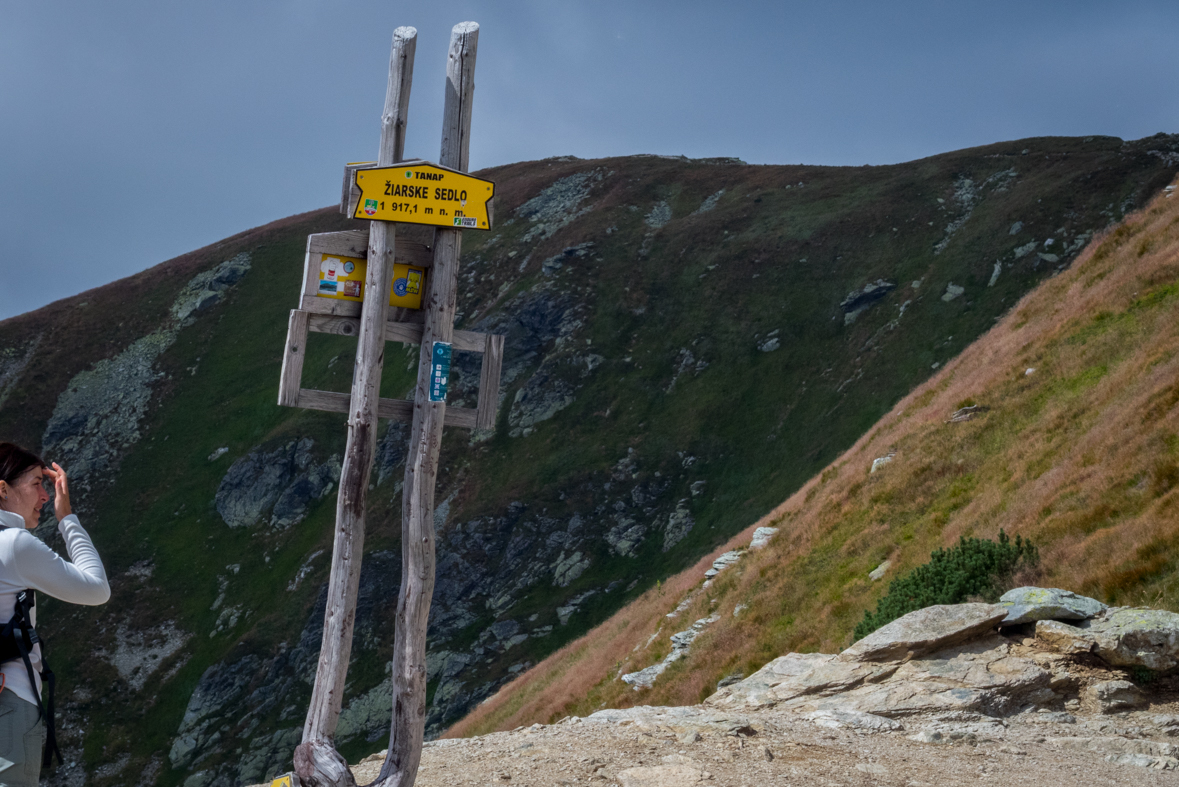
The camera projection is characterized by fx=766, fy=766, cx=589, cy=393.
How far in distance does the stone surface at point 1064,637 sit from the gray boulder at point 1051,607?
0.14 m

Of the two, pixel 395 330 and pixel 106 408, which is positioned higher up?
pixel 395 330

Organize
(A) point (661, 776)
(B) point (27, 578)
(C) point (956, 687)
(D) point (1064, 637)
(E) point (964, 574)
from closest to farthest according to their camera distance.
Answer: (B) point (27, 578)
(A) point (661, 776)
(C) point (956, 687)
(D) point (1064, 637)
(E) point (964, 574)

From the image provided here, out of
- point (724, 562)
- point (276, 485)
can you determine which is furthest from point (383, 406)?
point (276, 485)

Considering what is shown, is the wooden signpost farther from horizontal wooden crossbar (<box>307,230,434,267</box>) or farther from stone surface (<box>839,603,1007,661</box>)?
stone surface (<box>839,603,1007,661</box>)

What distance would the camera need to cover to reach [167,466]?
6372 cm

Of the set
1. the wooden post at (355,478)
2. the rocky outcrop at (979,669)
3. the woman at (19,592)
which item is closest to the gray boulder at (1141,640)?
the rocky outcrop at (979,669)

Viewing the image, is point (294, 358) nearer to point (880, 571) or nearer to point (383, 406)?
point (383, 406)

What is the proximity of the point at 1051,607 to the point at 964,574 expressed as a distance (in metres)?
1.60

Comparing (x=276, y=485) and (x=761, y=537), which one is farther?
(x=276, y=485)

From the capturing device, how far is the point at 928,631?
1009 centimetres

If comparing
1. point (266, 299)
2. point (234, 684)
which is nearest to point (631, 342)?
point (234, 684)

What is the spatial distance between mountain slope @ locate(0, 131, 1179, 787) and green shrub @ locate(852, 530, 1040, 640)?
102 feet

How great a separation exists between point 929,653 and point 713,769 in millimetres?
4189

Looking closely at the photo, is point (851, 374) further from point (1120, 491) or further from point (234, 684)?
point (234, 684)
